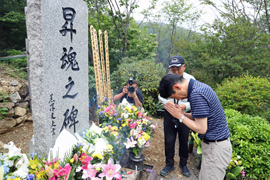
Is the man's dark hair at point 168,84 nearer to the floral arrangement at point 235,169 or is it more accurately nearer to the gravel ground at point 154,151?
the gravel ground at point 154,151

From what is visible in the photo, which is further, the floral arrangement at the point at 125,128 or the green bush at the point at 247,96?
the green bush at the point at 247,96

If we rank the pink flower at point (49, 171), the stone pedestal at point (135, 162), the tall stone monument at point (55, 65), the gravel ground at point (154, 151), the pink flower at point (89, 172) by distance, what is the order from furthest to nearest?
the gravel ground at point (154, 151)
the stone pedestal at point (135, 162)
the tall stone monument at point (55, 65)
the pink flower at point (89, 172)
the pink flower at point (49, 171)

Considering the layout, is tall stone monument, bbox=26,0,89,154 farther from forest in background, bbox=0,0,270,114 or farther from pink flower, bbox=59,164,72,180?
forest in background, bbox=0,0,270,114

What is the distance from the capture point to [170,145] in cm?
285

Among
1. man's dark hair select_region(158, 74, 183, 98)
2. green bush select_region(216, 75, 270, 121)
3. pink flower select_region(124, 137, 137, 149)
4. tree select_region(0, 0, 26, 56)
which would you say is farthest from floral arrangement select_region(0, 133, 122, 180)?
tree select_region(0, 0, 26, 56)

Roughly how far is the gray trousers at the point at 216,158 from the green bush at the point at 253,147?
41.6 inches

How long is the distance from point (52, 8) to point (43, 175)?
5.40 feet

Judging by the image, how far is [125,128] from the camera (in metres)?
2.55

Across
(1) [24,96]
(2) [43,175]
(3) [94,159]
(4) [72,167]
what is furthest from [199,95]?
(1) [24,96]

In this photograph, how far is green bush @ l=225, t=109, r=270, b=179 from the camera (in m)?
2.62

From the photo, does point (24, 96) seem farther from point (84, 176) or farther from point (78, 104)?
point (84, 176)

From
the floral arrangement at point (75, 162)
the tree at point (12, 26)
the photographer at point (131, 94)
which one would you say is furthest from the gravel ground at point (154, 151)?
the tree at point (12, 26)

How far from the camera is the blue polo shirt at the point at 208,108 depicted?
1.62 m

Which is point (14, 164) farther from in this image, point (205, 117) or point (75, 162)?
point (205, 117)
